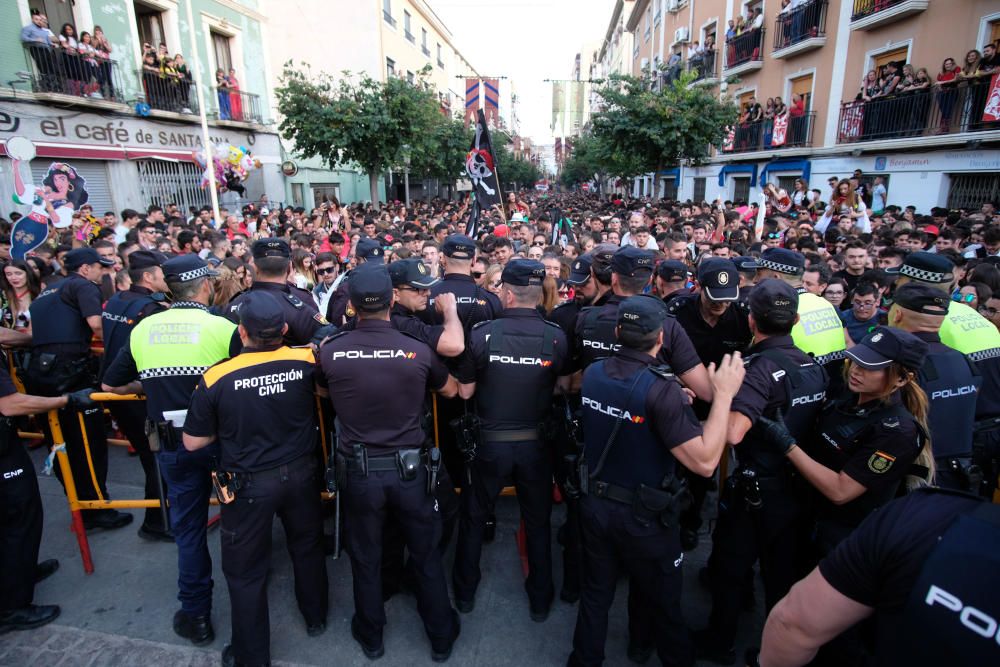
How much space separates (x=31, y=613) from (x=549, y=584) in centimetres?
320

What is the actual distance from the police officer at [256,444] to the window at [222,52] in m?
19.7

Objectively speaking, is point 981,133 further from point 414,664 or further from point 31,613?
point 31,613

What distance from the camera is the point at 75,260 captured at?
466 centimetres

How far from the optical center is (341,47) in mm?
27516

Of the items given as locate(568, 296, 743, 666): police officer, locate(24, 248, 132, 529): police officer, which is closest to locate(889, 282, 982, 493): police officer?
locate(568, 296, 743, 666): police officer

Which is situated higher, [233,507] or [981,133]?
[981,133]

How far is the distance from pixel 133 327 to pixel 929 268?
19.0 feet

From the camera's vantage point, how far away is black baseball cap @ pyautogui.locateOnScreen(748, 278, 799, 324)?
9.19 feet

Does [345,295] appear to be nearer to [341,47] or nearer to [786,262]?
[786,262]

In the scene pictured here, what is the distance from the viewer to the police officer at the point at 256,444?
277 centimetres

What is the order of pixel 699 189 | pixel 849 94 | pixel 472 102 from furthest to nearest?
pixel 472 102 < pixel 699 189 < pixel 849 94

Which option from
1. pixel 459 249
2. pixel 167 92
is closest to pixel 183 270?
pixel 459 249

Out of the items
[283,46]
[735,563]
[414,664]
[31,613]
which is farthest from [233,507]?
[283,46]

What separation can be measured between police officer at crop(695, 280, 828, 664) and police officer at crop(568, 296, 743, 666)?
314 millimetres
